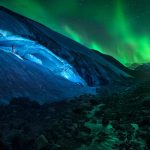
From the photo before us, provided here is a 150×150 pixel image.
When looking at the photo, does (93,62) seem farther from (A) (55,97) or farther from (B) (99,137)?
(B) (99,137)

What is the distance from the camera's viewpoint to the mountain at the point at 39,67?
1964cm

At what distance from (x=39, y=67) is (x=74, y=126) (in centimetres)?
1408

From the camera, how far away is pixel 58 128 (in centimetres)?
1195

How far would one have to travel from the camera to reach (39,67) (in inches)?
1006

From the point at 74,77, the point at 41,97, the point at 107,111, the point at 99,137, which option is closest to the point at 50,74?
the point at 74,77

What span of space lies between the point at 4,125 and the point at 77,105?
6.72m

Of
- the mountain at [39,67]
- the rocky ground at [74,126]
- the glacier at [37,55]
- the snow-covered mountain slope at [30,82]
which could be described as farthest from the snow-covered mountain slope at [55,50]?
the rocky ground at [74,126]

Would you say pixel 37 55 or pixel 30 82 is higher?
pixel 37 55

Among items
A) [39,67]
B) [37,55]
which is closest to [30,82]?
[39,67]

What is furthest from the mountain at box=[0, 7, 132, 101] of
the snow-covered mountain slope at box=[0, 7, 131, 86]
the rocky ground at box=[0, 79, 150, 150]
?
the rocky ground at box=[0, 79, 150, 150]

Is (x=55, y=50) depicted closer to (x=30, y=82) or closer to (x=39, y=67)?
(x=39, y=67)

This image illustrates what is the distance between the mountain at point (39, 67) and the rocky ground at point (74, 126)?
2795 mm

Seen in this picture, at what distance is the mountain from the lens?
64.4 ft

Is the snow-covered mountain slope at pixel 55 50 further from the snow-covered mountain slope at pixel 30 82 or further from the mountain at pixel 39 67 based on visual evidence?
the snow-covered mountain slope at pixel 30 82
